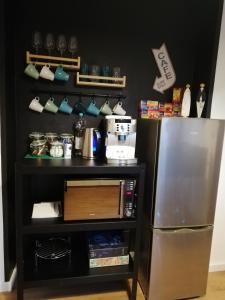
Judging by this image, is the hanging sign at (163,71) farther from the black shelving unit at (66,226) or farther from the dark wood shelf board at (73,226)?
the dark wood shelf board at (73,226)

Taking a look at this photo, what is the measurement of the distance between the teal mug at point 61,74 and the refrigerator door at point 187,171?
2.75 feet

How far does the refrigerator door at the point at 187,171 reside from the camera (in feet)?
5.31

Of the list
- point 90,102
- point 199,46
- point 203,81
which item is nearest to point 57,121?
point 90,102

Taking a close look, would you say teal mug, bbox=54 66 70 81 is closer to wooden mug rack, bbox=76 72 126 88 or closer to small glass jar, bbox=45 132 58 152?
wooden mug rack, bbox=76 72 126 88

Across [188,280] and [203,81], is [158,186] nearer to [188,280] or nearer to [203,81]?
[188,280]

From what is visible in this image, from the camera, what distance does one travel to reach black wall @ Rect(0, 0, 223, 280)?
1.82 meters

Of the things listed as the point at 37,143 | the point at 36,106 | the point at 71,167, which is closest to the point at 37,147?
the point at 37,143

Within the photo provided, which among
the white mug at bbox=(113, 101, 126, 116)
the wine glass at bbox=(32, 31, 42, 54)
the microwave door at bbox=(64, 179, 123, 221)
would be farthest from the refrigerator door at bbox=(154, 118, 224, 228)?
the wine glass at bbox=(32, 31, 42, 54)

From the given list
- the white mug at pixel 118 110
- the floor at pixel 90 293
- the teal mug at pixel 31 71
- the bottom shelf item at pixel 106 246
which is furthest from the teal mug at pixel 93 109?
the floor at pixel 90 293

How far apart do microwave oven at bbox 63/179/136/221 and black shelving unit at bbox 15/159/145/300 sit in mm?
46

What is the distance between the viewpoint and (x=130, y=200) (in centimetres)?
169

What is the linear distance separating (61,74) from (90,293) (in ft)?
5.60

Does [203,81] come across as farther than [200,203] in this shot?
Yes

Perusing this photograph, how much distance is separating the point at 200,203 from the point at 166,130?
24.3 inches
